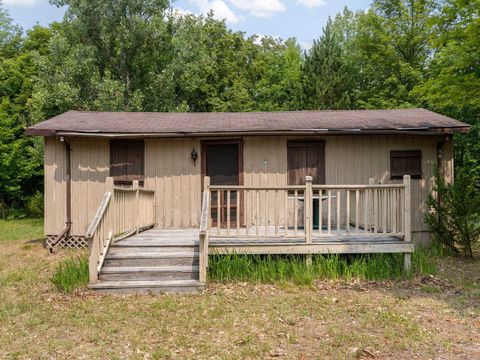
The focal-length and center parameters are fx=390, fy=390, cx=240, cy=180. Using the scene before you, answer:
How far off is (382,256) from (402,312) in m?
1.77

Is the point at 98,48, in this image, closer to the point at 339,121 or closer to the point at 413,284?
the point at 339,121

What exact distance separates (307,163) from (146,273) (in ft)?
15.9

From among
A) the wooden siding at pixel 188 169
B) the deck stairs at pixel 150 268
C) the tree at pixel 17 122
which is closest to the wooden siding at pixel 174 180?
the wooden siding at pixel 188 169

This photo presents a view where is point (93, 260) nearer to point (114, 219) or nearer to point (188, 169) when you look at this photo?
point (114, 219)

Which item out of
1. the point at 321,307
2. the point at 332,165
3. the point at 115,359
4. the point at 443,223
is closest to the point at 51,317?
the point at 115,359

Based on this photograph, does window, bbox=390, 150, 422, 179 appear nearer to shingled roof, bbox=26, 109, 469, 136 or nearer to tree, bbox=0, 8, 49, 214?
shingled roof, bbox=26, 109, 469, 136

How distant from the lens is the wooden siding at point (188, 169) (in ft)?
30.2

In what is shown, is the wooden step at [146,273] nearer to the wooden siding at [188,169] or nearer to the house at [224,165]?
the house at [224,165]

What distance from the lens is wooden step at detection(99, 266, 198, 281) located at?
5.87 m

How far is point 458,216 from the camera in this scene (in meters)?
7.49

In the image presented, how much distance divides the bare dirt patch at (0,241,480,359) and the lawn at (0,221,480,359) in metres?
0.01

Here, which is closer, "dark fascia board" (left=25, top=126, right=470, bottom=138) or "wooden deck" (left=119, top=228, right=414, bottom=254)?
"wooden deck" (left=119, top=228, right=414, bottom=254)

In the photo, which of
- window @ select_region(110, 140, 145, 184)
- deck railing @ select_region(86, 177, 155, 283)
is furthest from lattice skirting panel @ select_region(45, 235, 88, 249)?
deck railing @ select_region(86, 177, 155, 283)

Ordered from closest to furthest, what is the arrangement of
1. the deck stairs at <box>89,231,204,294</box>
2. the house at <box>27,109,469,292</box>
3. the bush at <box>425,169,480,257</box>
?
the deck stairs at <box>89,231,204,294</box> < the bush at <box>425,169,480,257</box> < the house at <box>27,109,469,292</box>
